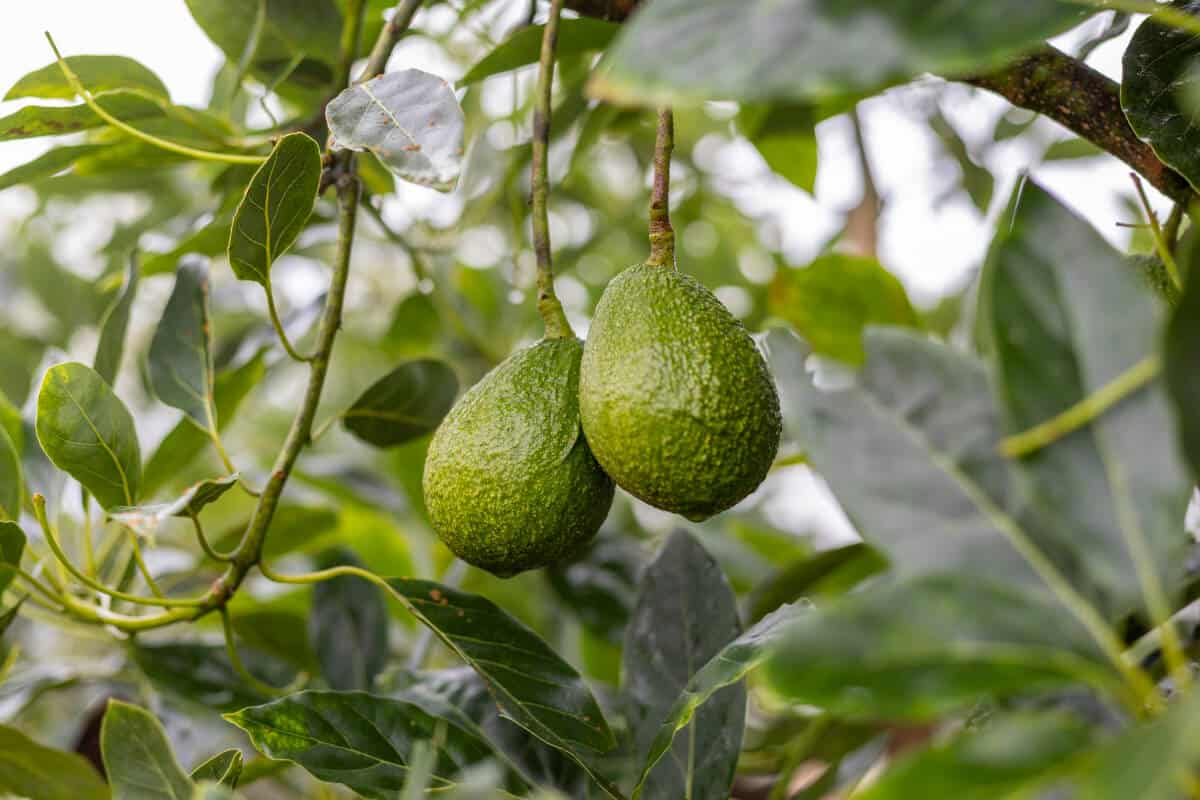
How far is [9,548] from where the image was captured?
0.71 m

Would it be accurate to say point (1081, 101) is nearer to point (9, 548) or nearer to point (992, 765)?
point (992, 765)

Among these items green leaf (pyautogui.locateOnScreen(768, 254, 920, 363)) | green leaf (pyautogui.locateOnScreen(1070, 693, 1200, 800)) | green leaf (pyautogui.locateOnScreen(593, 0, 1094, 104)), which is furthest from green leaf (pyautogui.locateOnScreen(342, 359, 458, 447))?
green leaf (pyautogui.locateOnScreen(1070, 693, 1200, 800))

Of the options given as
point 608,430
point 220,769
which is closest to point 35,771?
point 220,769

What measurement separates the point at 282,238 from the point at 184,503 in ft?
0.65

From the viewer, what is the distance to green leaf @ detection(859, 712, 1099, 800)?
0.30m

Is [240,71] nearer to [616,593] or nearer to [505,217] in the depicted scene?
[616,593]

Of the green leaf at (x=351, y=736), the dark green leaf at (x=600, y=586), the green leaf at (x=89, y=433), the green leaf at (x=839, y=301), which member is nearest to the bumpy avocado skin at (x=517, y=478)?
the green leaf at (x=351, y=736)

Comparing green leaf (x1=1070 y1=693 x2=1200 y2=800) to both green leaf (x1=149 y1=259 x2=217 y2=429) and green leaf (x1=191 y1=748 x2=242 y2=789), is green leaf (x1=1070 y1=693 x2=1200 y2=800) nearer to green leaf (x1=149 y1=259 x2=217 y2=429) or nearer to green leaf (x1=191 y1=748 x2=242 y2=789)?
green leaf (x1=191 y1=748 x2=242 y2=789)

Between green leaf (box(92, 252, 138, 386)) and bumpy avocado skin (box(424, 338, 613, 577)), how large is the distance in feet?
1.21

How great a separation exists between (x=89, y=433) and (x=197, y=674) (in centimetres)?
34

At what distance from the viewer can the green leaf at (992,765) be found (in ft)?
1.00

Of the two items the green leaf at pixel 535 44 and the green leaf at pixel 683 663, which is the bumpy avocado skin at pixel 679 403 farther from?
the green leaf at pixel 535 44

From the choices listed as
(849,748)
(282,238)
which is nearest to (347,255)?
(282,238)

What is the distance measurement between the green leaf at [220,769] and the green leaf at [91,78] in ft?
1.79
